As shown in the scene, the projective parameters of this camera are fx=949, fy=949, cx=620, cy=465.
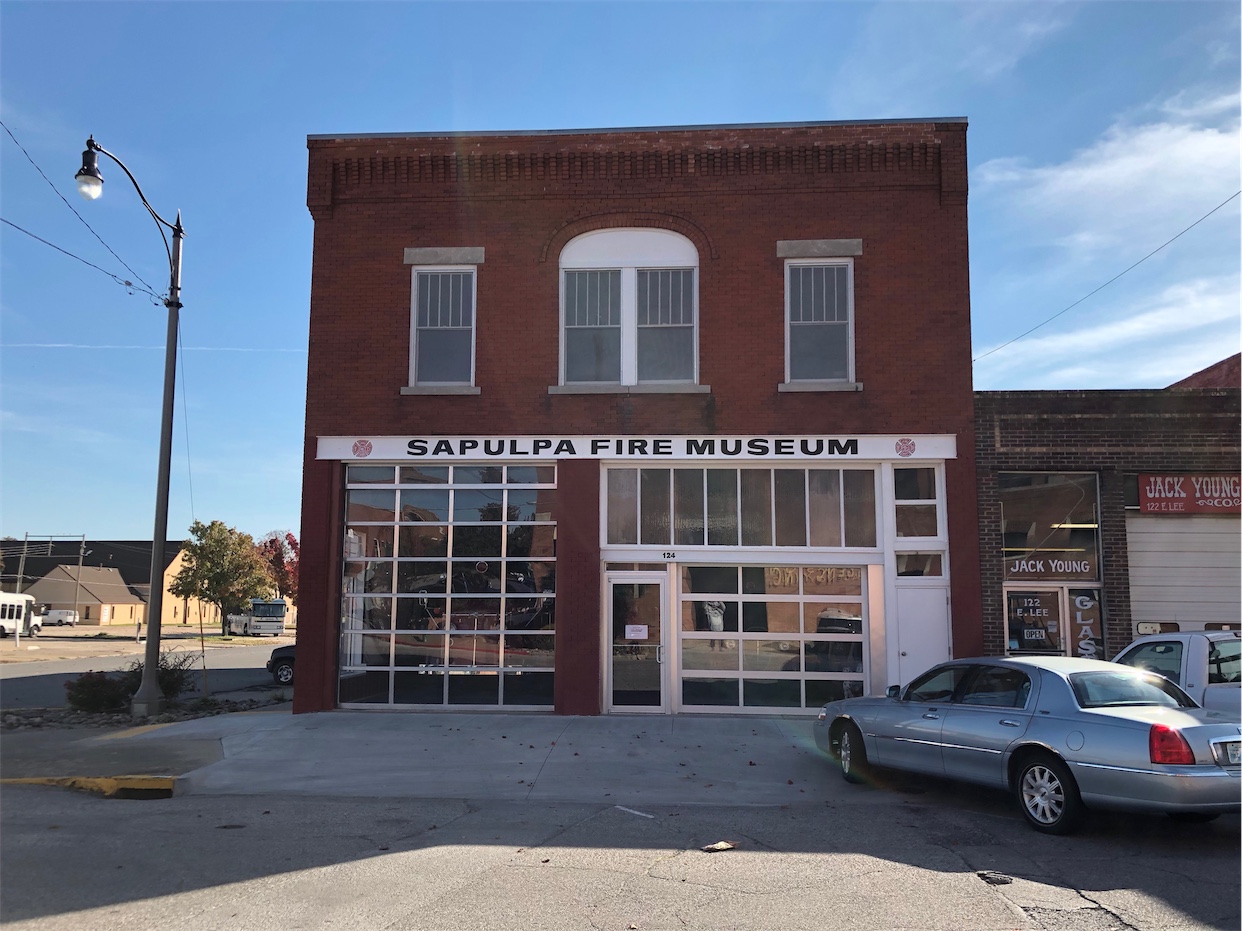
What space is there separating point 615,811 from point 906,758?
2.82 metres

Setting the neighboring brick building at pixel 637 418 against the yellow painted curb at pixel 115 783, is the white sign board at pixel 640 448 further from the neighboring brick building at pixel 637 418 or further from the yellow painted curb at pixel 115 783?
the yellow painted curb at pixel 115 783

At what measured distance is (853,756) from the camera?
973cm

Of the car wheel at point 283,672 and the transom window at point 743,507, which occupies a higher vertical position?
the transom window at point 743,507

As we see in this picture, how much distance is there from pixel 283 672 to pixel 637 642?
34.1 ft

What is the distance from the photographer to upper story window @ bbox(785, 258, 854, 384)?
47.7 feet

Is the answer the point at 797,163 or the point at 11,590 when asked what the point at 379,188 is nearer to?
the point at 797,163

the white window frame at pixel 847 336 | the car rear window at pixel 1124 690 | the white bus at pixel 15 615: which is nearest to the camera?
the car rear window at pixel 1124 690

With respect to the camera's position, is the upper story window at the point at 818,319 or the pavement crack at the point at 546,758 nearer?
the pavement crack at the point at 546,758

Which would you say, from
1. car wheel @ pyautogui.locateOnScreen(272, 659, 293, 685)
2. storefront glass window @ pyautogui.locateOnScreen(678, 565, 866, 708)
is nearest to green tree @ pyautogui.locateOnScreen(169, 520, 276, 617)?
car wheel @ pyautogui.locateOnScreen(272, 659, 293, 685)

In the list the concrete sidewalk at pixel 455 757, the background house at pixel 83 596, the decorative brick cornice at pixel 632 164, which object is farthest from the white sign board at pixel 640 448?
the background house at pixel 83 596

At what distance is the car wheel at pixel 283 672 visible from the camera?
20.7 meters

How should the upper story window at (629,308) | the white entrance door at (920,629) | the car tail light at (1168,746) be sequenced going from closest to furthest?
the car tail light at (1168,746), the white entrance door at (920,629), the upper story window at (629,308)

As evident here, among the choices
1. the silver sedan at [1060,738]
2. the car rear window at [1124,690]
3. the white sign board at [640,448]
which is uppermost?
the white sign board at [640,448]

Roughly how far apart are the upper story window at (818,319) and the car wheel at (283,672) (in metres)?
13.0
